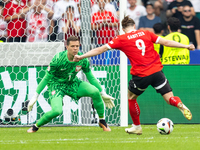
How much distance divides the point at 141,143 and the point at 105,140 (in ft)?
1.99

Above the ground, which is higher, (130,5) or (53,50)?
(130,5)

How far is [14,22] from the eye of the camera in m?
9.66

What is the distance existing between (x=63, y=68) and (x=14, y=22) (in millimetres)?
2952

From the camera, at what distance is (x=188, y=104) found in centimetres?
905

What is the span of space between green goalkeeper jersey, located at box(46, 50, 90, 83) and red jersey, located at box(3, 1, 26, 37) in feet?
8.51

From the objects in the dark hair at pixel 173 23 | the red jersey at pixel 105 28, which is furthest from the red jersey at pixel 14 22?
the dark hair at pixel 173 23

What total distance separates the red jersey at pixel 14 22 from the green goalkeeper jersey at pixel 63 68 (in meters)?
2.59

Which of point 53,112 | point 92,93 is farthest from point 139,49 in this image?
point 53,112

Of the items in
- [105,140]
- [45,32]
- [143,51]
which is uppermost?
[45,32]

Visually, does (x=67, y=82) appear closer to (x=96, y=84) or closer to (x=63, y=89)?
(x=63, y=89)

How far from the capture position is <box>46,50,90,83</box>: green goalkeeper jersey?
23.7ft

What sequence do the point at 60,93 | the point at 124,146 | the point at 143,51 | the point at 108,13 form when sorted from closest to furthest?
the point at 124,146 → the point at 143,51 → the point at 60,93 → the point at 108,13

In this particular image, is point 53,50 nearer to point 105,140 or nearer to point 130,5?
point 105,140

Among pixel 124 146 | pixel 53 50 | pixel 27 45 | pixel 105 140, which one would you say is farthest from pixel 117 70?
pixel 124 146
